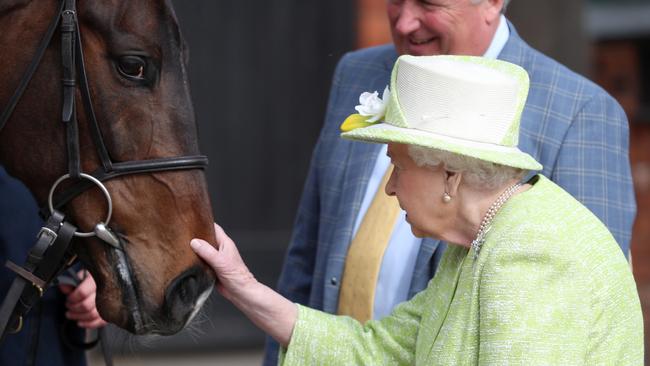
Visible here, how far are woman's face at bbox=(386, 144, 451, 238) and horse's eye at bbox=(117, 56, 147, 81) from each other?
67 cm

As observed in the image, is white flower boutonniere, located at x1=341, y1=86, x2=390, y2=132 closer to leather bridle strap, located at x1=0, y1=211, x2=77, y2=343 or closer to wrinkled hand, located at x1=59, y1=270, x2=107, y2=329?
leather bridle strap, located at x1=0, y1=211, x2=77, y2=343

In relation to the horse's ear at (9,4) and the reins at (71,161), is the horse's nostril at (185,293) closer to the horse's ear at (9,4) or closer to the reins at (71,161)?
the reins at (71,161)

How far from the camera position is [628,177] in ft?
10.6

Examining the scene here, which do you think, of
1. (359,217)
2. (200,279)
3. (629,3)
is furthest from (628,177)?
(629,3)

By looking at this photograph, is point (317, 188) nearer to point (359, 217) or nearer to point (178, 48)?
point (359, 217)

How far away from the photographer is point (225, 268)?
9.32ft

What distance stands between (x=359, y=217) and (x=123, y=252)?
763 mm

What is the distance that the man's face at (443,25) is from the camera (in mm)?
3217

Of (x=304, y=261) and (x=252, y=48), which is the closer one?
(x=304, y=261)

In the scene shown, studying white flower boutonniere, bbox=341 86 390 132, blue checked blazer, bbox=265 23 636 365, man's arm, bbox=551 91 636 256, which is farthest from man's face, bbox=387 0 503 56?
white flower boutonniere, bbox=341 86 390 132

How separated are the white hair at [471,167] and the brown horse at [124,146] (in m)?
0.65

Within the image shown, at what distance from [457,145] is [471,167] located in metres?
0.07

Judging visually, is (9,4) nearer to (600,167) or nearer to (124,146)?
(124,146)

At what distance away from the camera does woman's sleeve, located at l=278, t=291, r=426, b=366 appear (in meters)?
2.82
